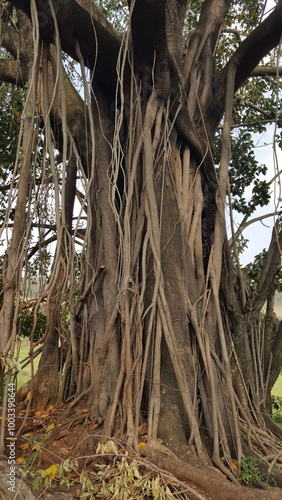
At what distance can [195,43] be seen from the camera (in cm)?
345

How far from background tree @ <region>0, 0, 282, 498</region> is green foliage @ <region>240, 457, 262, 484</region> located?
0.09 meters

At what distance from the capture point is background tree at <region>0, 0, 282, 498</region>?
2348mm

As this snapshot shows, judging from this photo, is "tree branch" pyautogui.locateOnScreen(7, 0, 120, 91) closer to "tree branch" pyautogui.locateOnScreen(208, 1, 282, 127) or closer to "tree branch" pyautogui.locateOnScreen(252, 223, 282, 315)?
"tree branch" pyautogui.locateOnScreen(208, 1, 282, 127)

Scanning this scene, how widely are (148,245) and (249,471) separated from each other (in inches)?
52.0

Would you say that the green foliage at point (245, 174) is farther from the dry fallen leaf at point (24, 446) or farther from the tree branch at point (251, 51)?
the dry fallen leaf at point (24, 446)

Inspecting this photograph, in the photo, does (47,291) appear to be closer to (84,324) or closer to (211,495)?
(84,324)

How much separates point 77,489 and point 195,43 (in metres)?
3.13

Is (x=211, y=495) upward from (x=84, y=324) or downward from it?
downward

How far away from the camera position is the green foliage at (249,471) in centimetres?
222

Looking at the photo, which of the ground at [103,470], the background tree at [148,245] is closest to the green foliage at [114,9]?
the background tree at [148,245]

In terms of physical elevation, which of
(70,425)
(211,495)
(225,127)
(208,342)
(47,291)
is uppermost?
(225,127)

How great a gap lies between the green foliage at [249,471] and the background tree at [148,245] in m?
0.09

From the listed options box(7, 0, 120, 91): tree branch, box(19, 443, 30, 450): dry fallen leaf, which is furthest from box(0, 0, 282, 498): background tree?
box(19, 443, 30, 450): dry fallen leaf

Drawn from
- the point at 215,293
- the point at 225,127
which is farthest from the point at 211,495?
the point at 225,127
